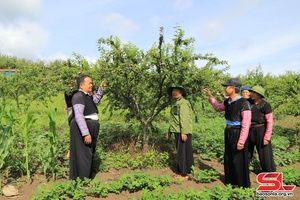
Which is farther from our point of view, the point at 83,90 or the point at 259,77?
the point at 259,77

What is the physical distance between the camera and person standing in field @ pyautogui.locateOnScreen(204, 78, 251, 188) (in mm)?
4504

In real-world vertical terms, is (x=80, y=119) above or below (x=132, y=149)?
above

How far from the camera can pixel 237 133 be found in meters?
4.63

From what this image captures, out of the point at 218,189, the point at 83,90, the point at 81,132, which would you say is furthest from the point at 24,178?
the point at 218,189

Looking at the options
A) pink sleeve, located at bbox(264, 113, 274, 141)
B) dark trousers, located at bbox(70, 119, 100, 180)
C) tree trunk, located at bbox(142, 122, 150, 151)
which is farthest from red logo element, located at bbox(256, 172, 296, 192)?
dark trousers, located at bbox(70, 119, 100, 180)

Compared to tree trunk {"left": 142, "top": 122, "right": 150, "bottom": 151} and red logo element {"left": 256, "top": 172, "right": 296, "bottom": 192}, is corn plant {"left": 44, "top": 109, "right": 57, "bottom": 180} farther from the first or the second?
red logo element {"left": 256, "top": 172, "right": 296, "bottom": 192}

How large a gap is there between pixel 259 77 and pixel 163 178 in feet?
44.3

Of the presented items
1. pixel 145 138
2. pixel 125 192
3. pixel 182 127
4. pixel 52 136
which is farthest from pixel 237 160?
pixel 52 136

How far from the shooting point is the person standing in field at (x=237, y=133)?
4.50 m

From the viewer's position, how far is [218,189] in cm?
433

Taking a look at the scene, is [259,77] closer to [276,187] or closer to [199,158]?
[199,158]

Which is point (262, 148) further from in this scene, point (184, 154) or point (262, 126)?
point (184, 154)

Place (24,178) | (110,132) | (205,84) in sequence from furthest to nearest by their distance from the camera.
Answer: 1. (110,132)
2. (205,84)
3. (24,178)

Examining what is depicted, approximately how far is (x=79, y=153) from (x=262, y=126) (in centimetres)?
362
